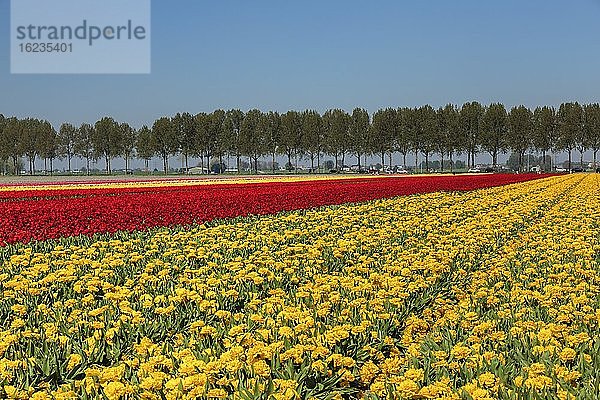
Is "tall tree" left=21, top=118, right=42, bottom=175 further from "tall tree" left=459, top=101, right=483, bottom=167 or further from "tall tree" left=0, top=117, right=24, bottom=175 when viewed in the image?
"tall tree" left=459, top=101, right=483, bottom=167

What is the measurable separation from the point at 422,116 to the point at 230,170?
33.2 m

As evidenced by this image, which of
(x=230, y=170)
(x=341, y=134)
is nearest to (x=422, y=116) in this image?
(x=341, y=134)

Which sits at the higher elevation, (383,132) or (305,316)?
(383,132)

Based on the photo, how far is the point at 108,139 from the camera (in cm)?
9256

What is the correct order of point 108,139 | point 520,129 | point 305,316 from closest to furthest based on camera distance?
point 305,316 < point 520,129 < point 108,139

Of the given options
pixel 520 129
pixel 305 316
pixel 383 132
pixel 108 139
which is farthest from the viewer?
pixel 108 139

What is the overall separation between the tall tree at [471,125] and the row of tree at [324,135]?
0.13 meters

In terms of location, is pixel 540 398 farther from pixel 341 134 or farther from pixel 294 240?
pixel 341 134

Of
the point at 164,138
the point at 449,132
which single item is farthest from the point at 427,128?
the point at 164,138

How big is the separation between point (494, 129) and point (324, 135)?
22.8m

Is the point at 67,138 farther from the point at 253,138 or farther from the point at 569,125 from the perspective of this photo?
the point at 569,125

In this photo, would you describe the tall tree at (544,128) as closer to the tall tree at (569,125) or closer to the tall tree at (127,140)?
the tall tree at (569,125)

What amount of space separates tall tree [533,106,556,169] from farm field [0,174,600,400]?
76.9m

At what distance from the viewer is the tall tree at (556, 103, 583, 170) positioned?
270 feet
